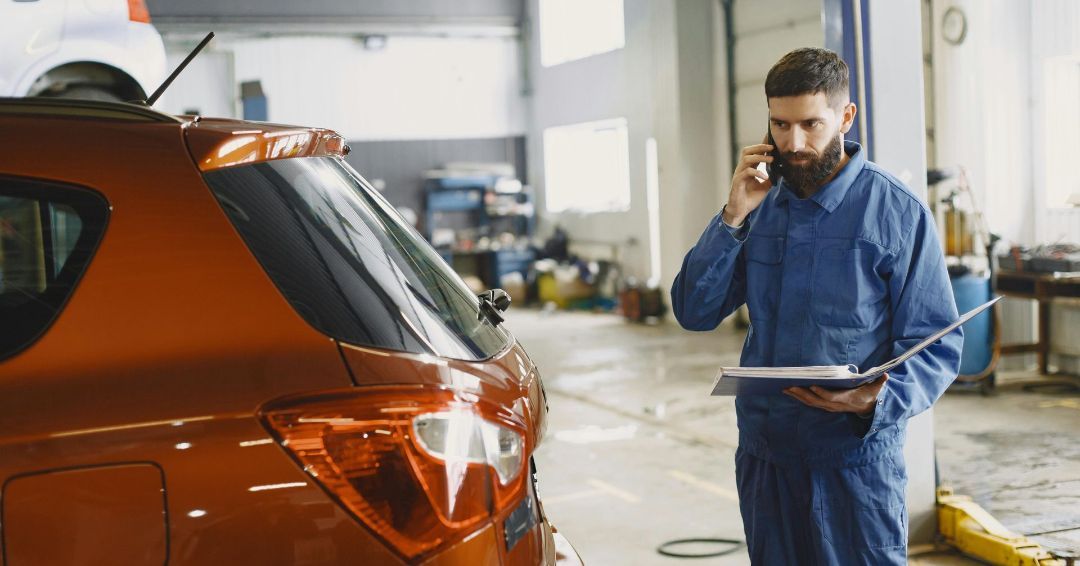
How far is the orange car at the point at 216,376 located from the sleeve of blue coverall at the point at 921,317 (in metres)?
0.97

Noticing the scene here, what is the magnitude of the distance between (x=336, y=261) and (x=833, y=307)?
117 centimetres

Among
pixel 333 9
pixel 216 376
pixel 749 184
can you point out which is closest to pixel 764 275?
pixel 749 184

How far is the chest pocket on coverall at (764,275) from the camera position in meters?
2.35

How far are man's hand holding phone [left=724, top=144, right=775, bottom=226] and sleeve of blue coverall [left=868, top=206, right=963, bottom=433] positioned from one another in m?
0.33

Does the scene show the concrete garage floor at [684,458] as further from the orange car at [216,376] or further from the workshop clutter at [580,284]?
the workshop clutter at [580,284]

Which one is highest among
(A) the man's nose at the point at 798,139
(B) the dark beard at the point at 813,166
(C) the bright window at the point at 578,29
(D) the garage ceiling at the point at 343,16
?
(D) the garage ceiling at the point at 343,16

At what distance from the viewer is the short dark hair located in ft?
7.15

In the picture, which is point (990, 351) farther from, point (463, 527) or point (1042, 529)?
point (463, 527)

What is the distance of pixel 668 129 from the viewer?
40.8ft

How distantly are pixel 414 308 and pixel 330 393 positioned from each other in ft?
0.76

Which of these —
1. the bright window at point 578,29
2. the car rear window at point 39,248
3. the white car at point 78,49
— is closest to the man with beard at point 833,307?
the car rear window at point 39,248

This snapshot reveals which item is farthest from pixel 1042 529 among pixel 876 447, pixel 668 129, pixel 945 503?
pixel 668 129

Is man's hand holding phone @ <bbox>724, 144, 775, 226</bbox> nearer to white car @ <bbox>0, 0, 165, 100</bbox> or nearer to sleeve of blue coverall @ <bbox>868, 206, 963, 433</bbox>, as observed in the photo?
sleeve of blue coverall @ <bbox>868, 206, 963, 433</bbox>

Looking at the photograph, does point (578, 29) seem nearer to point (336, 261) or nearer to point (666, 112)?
point (666, 112)
